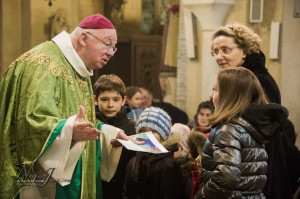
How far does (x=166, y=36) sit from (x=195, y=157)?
16.9 ft

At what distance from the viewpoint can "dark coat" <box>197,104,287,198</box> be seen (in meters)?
3.94

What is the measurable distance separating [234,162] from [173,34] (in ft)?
20.1

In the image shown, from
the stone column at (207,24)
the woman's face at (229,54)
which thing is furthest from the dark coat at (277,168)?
the stone column at (207,24)

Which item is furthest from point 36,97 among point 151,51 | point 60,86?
point 151,51

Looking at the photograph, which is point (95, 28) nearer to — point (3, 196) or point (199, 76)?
point (3, 196)

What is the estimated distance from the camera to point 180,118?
880 centimetres

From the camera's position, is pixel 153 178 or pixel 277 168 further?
pixel 153 178

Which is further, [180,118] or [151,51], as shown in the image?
[151,51]

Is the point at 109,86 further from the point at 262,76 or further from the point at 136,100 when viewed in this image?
the point at 136,100

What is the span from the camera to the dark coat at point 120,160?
219 inches

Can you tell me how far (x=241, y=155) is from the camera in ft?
13.1

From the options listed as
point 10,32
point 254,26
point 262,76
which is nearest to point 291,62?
point 254,26

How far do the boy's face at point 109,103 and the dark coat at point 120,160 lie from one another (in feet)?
0.12

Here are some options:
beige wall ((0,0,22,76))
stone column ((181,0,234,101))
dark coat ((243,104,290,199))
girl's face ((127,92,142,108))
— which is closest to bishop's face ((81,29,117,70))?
dark coat ((243,104,290,199))
